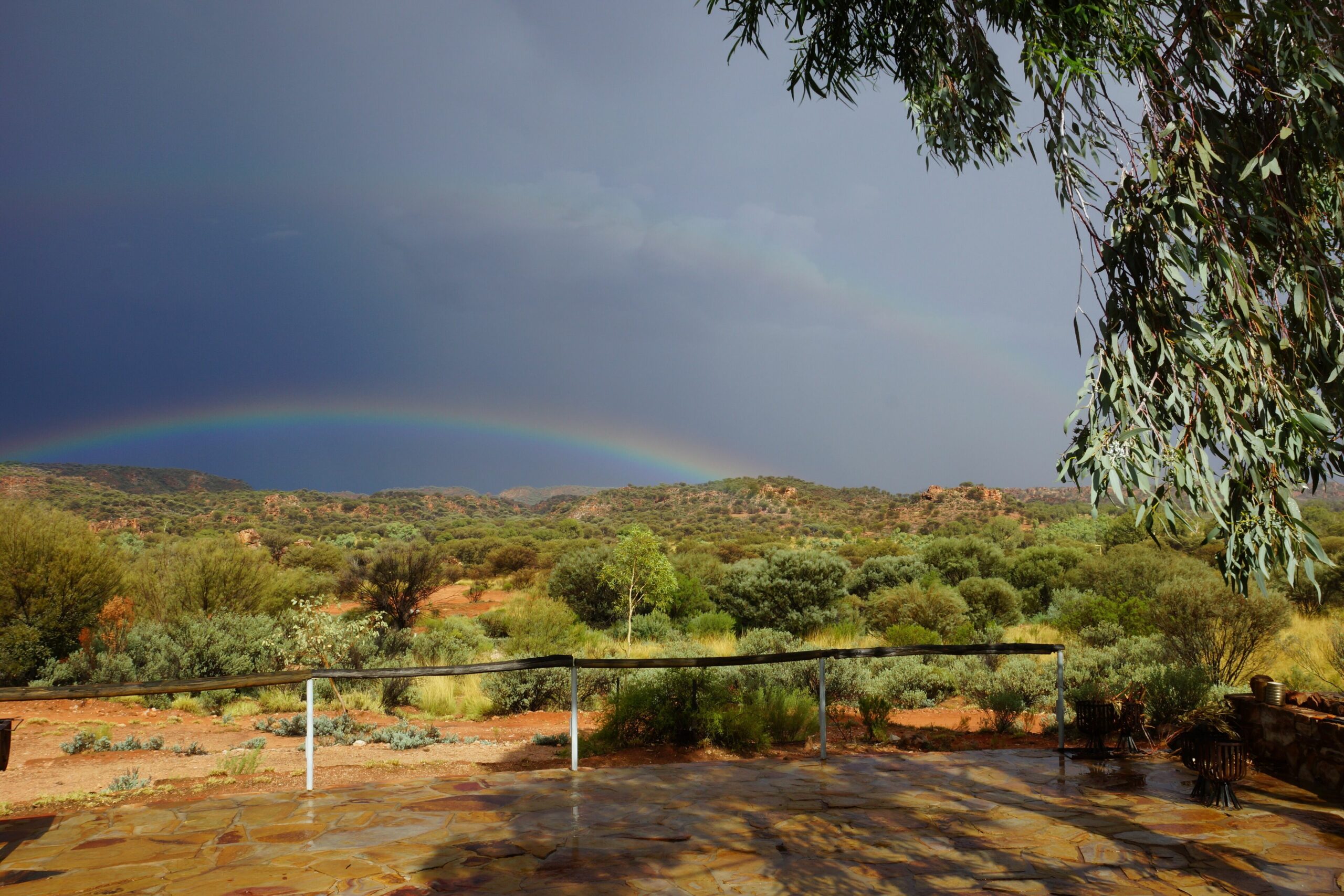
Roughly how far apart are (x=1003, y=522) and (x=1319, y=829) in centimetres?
3225

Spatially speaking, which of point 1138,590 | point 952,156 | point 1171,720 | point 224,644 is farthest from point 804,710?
point 1138,590

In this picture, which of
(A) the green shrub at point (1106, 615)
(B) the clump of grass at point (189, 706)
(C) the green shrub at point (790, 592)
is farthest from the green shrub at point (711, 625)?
(B) the clump of grass at point (189, 706)

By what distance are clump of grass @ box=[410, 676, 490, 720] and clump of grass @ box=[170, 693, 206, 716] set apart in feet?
8.54

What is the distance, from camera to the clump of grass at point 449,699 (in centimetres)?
1030

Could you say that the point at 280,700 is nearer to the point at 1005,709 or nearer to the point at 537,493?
the point at 1005,709

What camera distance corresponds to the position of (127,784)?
20.8 ft

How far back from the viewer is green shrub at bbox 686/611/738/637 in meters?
15.7

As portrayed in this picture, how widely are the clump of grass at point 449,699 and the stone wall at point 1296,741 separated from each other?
820 centimetres

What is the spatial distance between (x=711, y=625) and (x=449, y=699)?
21.9ft

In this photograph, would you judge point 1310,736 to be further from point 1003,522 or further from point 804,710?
point 1003,522

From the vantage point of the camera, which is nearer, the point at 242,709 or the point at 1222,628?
the point at 242,709

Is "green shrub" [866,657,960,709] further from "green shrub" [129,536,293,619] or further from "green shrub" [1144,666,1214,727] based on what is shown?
"green shrub" [129,536,293,619]

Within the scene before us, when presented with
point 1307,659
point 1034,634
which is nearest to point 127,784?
point 1307,659

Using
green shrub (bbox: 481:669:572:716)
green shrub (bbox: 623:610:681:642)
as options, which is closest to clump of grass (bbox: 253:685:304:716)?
green shrub (bbox: 481:669:572:716)
